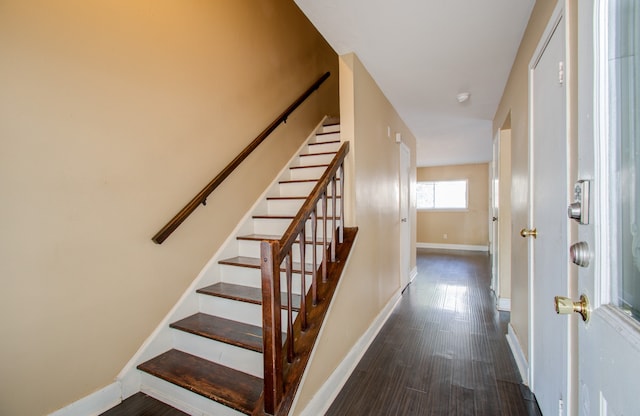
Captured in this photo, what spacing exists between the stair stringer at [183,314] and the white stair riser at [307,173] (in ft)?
1.07

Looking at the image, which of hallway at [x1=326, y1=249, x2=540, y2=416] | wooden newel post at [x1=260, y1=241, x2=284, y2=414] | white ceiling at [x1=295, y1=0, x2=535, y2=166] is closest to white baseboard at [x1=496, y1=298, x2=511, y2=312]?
hallway at [x1=326, y1=249, x2=540, y2=416]

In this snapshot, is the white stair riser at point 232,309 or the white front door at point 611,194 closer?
the white front door at point 611,194

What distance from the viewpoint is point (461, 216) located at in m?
7.89

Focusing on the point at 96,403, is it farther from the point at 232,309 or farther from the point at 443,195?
the point at 443,195

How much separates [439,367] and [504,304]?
1644 mm

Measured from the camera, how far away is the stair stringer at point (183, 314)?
1640mm

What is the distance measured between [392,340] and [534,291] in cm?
123

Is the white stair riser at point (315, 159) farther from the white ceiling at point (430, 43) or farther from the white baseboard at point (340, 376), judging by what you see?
the white baseboard at point (340, 376)

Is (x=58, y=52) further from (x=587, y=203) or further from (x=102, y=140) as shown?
(x=587, y=203)

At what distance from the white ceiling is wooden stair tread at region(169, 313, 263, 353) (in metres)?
2.01

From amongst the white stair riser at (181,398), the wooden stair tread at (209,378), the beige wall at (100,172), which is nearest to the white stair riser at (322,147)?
the beige wall at (100,172)

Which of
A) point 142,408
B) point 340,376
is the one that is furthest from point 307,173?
point 142,408

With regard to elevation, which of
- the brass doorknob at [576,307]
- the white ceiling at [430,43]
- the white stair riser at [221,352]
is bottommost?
the white stair riser at [221,352]

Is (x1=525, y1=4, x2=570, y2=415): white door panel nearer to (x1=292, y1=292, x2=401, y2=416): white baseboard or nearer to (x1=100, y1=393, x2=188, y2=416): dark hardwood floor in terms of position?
(x1=292, y1=292, x2=401, y2=416): white baseboard
